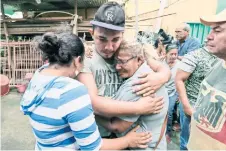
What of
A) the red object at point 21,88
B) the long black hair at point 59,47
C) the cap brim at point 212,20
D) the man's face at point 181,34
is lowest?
the red object at point 21,88

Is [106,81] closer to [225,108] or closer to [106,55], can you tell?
[106,55]

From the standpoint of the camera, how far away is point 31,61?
833 centimetres

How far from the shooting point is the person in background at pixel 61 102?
1.42m

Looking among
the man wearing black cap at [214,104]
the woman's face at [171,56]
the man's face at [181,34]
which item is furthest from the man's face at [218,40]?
the man's face at [181,34]

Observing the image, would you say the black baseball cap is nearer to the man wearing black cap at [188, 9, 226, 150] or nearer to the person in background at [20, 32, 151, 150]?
the person in background at [20, 32, 151, 150]

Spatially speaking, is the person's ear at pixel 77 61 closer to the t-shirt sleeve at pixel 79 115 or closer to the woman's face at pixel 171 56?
the t-shirt sleeve at pixel 79 115

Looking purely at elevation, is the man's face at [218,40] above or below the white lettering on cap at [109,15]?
below

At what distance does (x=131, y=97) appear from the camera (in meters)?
1.68

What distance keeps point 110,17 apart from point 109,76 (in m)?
0.46

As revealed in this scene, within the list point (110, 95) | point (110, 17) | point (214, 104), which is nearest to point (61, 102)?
point (110, 95)

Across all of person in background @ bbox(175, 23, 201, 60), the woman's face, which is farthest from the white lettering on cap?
person in background @ bbox(175, 23, 201, 60)

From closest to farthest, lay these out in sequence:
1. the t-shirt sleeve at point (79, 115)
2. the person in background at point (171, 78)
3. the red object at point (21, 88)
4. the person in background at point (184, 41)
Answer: the t-shirt sleeve at point (79, 115) < the person in background at point (171, 78) < the person in background at point (184, 41) < the red object at point (21, 88)

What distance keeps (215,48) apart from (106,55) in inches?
31.8

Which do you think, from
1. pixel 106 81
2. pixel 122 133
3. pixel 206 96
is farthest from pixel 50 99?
pixel 206 96
